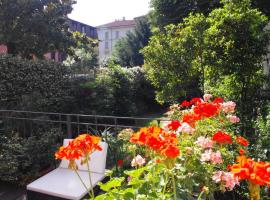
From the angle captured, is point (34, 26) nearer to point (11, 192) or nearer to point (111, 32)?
point (11, 192)

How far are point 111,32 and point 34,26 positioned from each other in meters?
36.7

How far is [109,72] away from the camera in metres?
11.3

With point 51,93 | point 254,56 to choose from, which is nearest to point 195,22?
point 254,56

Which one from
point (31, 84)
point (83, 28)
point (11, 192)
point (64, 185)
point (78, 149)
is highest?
point (83, 28)

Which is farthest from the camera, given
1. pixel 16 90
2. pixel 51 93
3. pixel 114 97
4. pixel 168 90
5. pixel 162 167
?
pixel 114 97

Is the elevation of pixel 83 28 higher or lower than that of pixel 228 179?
higher

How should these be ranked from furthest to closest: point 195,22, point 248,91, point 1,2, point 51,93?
point 1,2 → point 51,93 → point 195,22 → point 248,91

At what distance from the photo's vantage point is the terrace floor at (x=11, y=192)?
176 inches

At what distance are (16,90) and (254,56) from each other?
6.49 metres

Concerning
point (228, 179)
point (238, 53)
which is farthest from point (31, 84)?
point (228, 179)

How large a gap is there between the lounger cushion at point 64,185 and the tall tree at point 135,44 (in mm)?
21737

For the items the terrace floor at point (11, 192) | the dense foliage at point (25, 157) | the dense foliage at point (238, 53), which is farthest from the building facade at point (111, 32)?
the terrace floor at point (11, 192)

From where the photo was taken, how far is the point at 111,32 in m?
48.8

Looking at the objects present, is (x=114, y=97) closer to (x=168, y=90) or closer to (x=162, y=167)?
(x=168, y=90)
